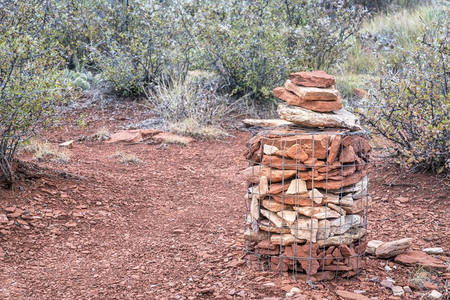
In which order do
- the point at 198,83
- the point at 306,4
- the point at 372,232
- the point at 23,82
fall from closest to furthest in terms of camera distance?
the point at 372,232 → the point at 23,82 → the point at 198,83 → the point at 306,4

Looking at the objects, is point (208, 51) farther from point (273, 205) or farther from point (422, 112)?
point (273, 205)

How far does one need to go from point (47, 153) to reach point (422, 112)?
4.16 meters

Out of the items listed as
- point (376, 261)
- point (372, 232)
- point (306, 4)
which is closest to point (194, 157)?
point (372, 232)

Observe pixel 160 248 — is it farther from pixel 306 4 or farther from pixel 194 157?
pixel 306 4

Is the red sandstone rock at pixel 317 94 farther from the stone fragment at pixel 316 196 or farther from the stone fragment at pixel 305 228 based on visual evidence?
the stone fragment at pixel 305 228

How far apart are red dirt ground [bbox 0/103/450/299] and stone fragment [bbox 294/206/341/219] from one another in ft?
1.45

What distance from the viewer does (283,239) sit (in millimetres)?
3160

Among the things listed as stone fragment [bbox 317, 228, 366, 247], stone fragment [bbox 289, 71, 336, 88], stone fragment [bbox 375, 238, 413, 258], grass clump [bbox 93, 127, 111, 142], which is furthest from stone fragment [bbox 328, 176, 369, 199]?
grass clump [bbox 93, 127, 111, 142]

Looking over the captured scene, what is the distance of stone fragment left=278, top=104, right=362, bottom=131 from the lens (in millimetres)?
3289

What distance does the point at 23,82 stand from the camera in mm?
4469

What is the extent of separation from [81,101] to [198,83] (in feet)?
7.01

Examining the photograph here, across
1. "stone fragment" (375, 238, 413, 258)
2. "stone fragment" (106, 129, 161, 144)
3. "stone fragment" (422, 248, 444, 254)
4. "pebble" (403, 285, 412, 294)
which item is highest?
"stone fragment" (375, 238, 413, 258)

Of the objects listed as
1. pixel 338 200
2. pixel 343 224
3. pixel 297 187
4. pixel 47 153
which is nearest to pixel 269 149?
pixel 297 187

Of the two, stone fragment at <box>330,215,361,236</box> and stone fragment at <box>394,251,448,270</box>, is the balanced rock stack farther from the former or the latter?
stone fragment at <box>394,251,448,270</box>
